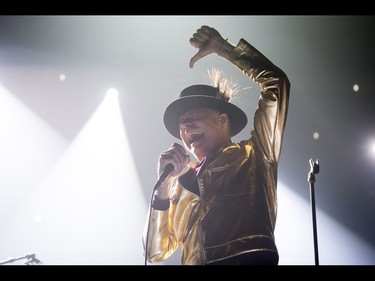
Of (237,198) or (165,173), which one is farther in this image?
(165,173)

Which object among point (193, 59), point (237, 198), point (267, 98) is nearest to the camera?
point (237, 198)

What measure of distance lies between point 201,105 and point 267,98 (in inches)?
18.4

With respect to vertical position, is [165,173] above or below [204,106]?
below

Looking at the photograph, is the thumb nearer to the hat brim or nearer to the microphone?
the hat brim

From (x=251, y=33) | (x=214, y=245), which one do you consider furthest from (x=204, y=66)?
(x=214, y=245)

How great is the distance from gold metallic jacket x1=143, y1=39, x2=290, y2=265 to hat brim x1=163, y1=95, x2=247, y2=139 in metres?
0.13

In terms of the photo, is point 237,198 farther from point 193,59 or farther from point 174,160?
point 193,59

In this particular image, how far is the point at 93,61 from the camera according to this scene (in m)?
3.15

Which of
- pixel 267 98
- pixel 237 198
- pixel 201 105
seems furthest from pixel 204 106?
pixel 237 198

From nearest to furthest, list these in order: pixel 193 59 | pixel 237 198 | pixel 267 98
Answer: pixel 237 198
pixel 267 98
pixel 193 59

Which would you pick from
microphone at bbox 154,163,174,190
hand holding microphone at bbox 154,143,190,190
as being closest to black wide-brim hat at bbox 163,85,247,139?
hand holding microphone at bbox 154,143,190,190

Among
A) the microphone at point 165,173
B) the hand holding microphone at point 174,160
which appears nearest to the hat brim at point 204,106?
the hand holding microphone at point 174,160

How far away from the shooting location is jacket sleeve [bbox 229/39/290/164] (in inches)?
106

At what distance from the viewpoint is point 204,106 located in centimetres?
286
